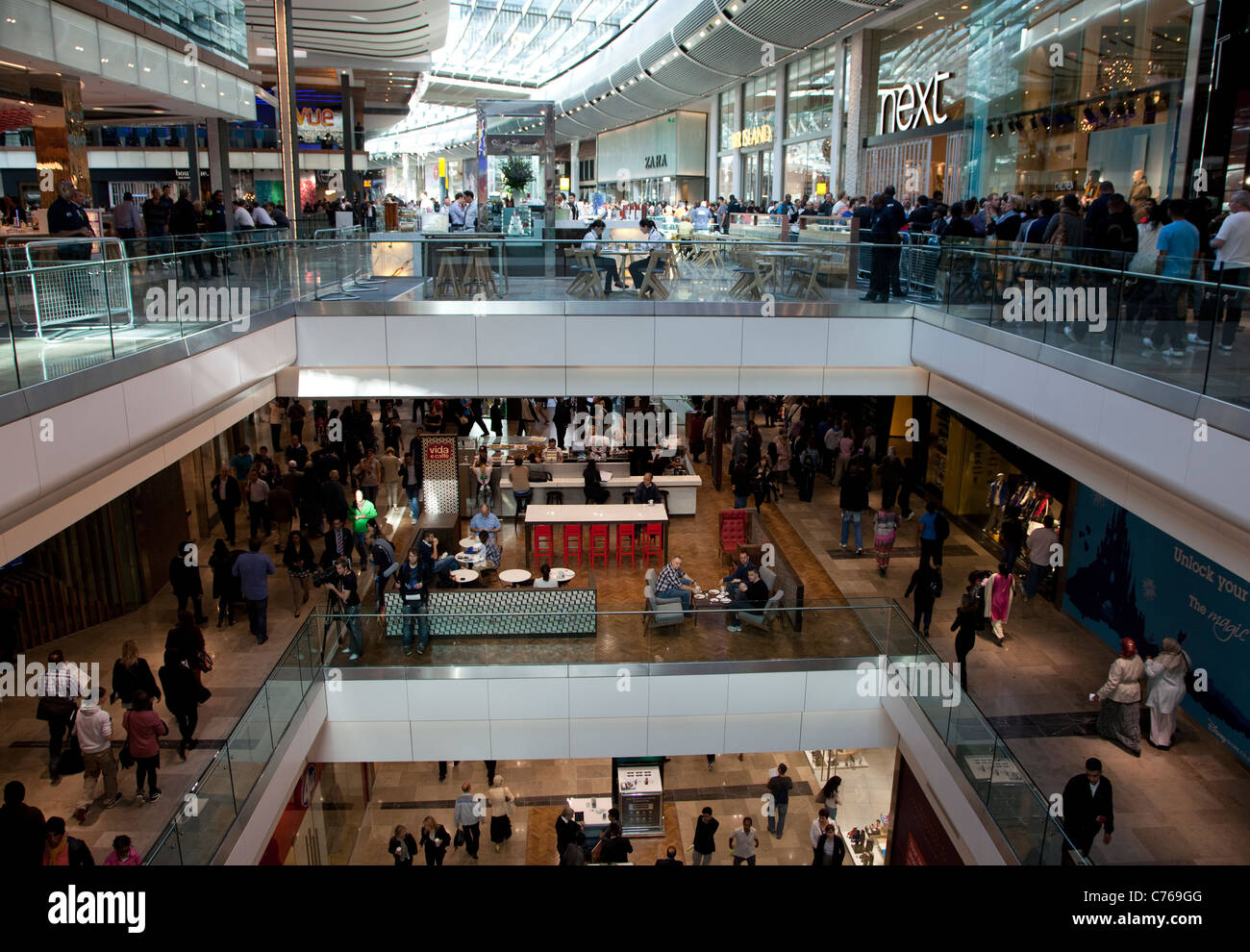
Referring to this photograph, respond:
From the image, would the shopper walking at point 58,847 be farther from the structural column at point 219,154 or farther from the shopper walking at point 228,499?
the structural column at point 219,154

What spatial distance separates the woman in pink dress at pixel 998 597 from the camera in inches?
468

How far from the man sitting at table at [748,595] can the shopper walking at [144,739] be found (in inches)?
255

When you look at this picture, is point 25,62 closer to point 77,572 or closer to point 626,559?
point 77,572

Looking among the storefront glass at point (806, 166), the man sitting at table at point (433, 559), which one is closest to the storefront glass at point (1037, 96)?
the storefront glass at point (806, 166)

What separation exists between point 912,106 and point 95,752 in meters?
22.8

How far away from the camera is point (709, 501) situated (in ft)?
62.3
